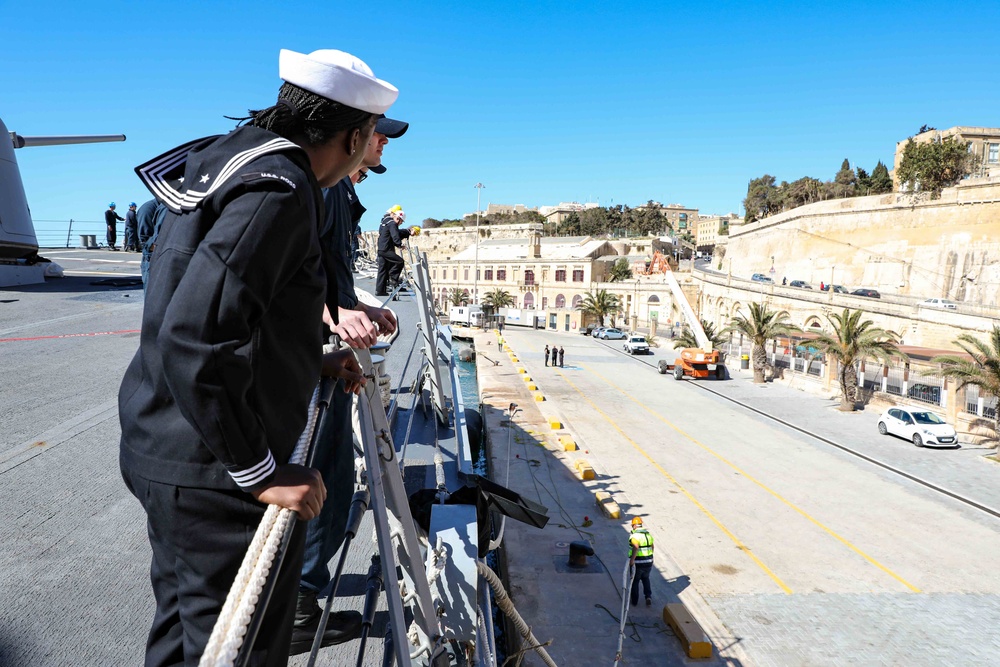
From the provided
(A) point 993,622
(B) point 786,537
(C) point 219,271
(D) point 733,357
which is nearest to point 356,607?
(C) point 219,271

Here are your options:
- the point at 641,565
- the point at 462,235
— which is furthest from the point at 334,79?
the point at 462,235

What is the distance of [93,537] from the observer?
3.14 m

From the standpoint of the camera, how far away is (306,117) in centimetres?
156

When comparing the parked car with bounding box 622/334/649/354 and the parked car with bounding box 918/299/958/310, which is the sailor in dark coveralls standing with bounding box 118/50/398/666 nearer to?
the parked car with bounding box 918/299/958/310

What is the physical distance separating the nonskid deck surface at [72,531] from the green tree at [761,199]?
81.5 m

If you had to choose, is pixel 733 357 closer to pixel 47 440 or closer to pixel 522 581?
pixel 522 581

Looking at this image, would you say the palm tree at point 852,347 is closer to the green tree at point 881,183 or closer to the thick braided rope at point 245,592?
the thick braided rope at point 245,592

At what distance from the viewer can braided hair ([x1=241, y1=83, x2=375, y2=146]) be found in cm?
155

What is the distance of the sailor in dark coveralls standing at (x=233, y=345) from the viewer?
1.23m

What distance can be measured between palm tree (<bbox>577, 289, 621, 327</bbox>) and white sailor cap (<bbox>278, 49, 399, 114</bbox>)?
58.5m

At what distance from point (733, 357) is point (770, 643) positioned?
31520 millimetres

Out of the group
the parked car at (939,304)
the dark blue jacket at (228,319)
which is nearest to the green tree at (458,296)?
the parked car at (939,304)

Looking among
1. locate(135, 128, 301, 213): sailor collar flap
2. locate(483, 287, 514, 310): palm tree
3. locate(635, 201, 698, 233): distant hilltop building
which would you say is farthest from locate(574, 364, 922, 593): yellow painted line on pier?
locate(635, 201, 698, 233): distant hilltop building

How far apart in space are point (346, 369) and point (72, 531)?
2157mm
